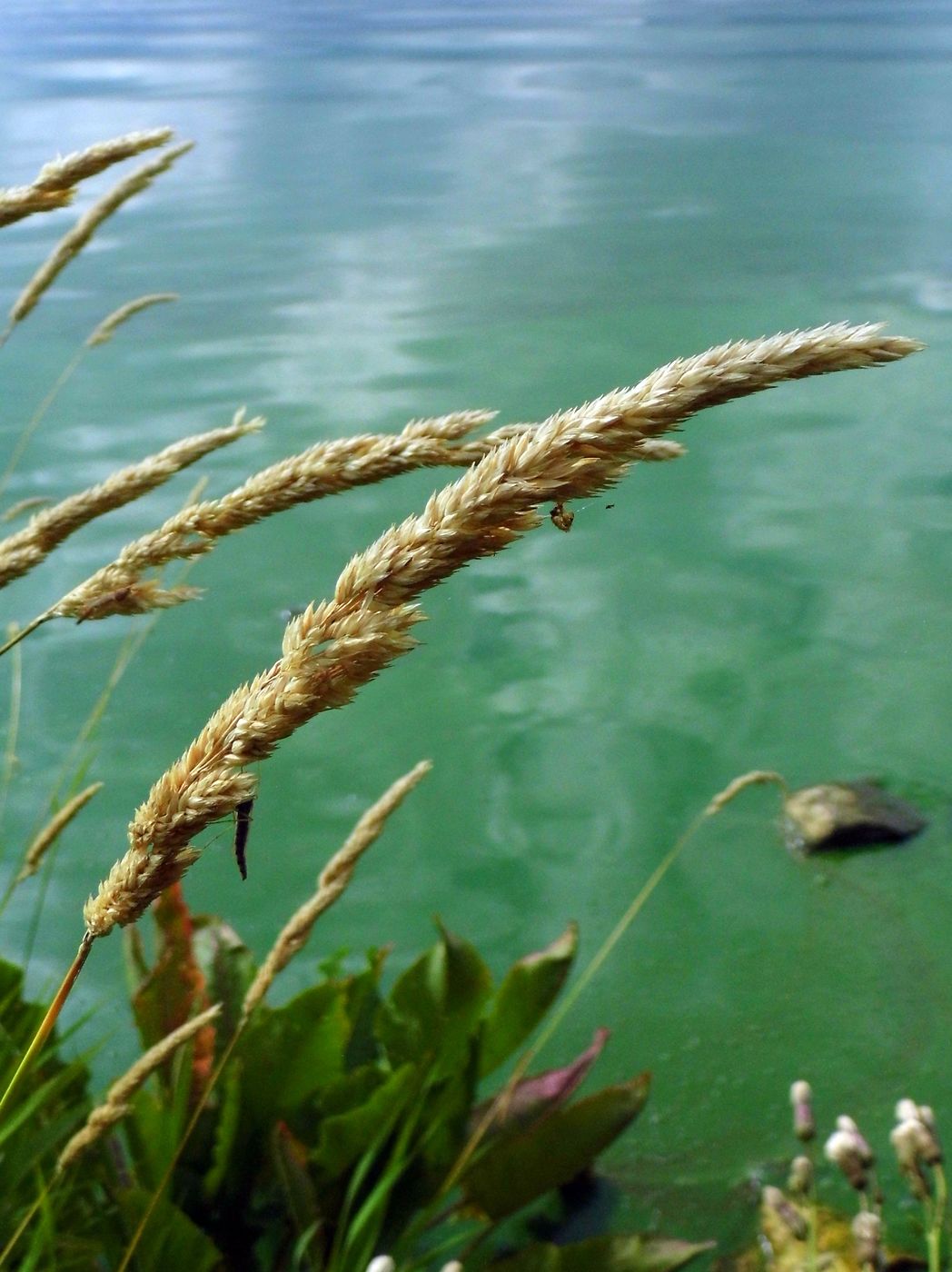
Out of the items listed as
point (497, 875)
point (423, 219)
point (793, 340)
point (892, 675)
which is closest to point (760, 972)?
point (497, 875)

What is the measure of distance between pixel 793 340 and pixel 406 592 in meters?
0.20

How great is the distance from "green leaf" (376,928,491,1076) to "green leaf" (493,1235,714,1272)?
0.24 m

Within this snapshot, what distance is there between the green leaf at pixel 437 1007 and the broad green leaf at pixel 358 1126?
0.47 ft

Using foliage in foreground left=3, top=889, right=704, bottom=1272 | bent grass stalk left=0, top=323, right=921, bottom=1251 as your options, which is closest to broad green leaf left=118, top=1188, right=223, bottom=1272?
foliage in foreground left=3, top=889, right=704, bottom=1272

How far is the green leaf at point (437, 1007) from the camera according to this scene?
1711 mm

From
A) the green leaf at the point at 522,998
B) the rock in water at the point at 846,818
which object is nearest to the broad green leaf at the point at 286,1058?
the green leaf at the point at 522,998

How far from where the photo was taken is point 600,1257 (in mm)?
1559

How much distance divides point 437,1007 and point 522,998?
12 cm

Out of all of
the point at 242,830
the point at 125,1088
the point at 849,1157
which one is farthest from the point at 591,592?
the point at 242,830

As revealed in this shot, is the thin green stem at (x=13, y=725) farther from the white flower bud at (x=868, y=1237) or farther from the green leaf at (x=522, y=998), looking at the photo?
the white flower bud at (x=868, y=1237)

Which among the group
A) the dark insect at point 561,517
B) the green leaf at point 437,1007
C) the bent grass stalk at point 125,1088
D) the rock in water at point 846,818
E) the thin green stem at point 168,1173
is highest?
the dark insect at point 561,517

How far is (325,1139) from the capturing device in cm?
155

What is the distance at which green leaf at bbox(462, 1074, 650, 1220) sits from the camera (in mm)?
1661

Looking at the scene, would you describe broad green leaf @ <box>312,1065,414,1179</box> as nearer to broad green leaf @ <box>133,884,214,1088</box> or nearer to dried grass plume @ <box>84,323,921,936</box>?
broad green leaf @ <box>133,884,214,1088</box>
